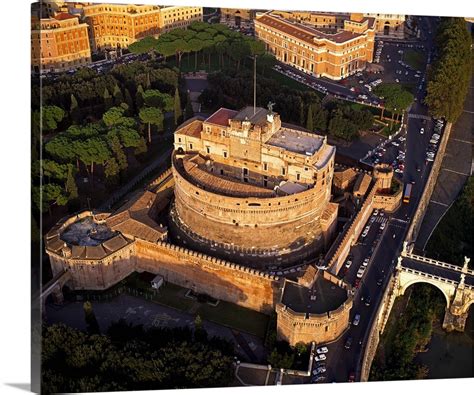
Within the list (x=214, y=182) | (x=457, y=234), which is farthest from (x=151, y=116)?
(x=457, y=234)

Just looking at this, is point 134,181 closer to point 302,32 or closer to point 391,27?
point 302,32

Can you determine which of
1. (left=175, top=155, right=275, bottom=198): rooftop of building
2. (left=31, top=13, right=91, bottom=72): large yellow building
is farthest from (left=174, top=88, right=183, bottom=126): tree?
(left=31, top=13, right=91, bottom=72): large yellow building

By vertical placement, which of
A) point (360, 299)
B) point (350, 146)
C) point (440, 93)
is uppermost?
point (440, 93)

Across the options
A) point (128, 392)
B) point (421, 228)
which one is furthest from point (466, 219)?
point (128, 392)

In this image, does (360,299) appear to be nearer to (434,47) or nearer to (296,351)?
(296,351)

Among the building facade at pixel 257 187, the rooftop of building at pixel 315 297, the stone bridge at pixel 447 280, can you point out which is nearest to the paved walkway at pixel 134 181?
the building facade at pixel 257 187

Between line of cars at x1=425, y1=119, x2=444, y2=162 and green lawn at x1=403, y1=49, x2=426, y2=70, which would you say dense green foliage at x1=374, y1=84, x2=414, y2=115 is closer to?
line of cars at x1=425, y1=119, x2=444, y2=162
